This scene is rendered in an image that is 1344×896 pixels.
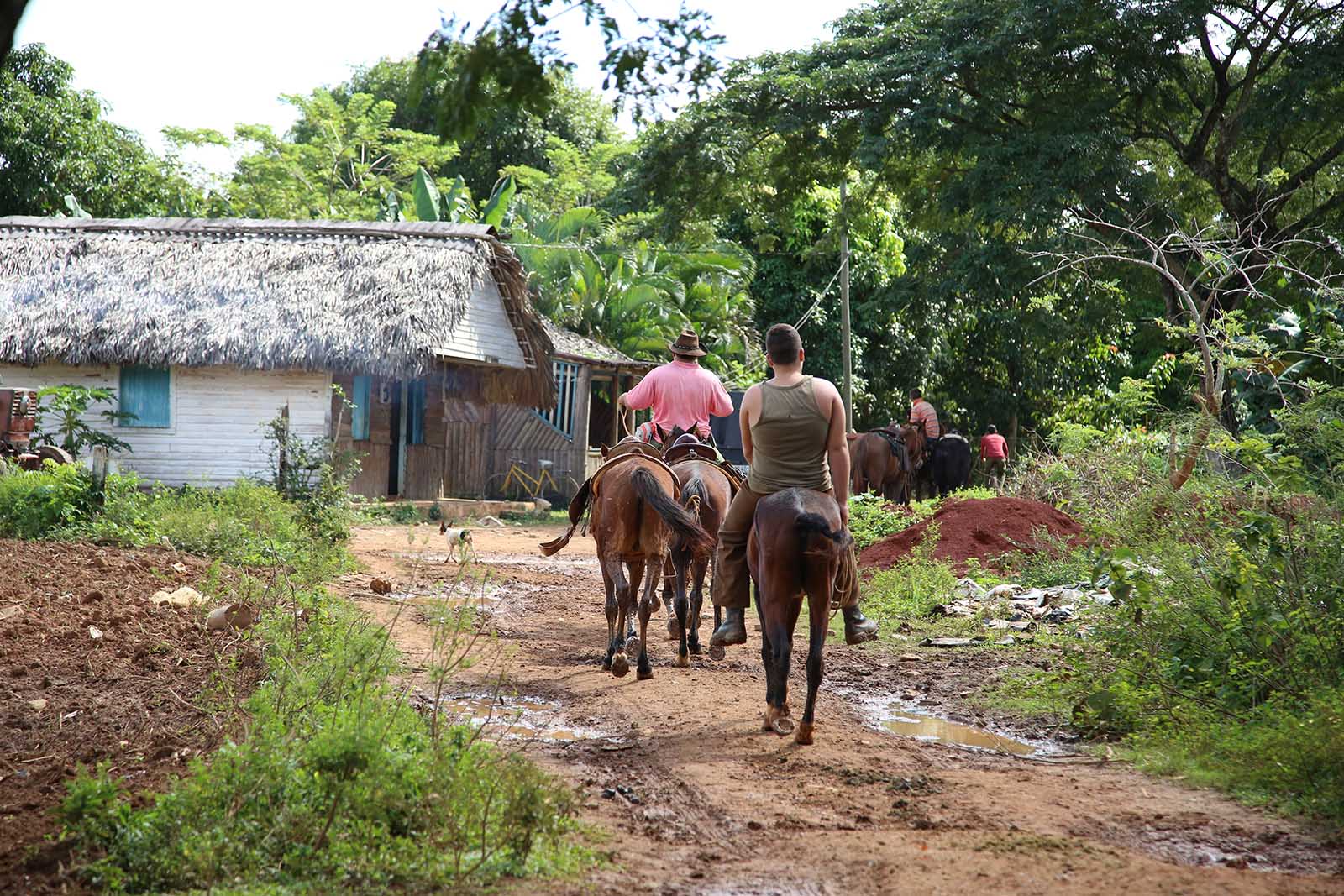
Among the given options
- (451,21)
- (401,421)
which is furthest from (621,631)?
(401,421)

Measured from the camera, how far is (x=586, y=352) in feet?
76.5

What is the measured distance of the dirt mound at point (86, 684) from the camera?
4.37 m

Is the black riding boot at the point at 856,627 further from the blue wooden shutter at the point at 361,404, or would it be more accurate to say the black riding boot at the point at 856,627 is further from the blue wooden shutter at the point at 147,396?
the blue wooden shutter at the point at 361,404

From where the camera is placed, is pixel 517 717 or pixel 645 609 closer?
pixel 517 717

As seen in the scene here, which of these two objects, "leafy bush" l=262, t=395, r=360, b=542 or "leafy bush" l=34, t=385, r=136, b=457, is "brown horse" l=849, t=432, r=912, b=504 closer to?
"leafy bush" l=262, t=395, r=360, b=542

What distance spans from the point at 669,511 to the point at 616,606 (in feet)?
3.09

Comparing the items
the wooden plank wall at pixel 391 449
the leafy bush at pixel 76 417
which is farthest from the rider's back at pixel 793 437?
the wooden plank wall at pixel 391 449

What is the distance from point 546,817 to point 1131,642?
4.17 m

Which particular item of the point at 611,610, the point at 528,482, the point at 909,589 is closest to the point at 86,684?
the point at 611,610

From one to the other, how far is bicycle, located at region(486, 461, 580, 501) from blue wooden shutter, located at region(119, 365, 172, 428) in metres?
6.06

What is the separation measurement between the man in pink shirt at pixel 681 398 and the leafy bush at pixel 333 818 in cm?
443

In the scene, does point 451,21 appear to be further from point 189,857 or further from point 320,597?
point 320,597

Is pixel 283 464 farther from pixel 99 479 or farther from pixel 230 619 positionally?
pixel 230 619

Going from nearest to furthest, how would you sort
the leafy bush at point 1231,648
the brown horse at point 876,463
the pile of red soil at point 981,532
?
the leafy bush at point 1231,648, the pile of red soil at point 981,532, the brown horse at point 876,463
